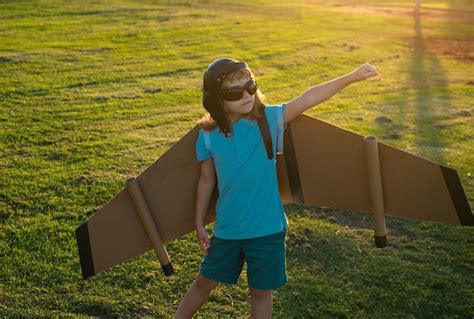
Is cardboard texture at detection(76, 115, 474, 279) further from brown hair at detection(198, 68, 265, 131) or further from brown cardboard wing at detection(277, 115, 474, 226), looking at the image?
brown hair at detection(198, 68, 265, 131)

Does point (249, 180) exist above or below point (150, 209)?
above

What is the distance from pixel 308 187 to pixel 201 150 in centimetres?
85

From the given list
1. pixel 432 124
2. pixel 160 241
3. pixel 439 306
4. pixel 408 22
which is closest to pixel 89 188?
pixel 160 241

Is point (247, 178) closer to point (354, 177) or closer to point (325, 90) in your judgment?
point (325, 90)

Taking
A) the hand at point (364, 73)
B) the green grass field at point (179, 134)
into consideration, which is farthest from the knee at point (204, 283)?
the hand at point (364, 73)

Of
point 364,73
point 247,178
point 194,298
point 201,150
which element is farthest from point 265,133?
point 194,298

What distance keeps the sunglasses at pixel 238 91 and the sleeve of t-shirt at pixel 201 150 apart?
348 millimetres

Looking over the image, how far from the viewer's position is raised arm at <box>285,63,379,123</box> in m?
3.37

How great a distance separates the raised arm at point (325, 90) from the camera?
337cm

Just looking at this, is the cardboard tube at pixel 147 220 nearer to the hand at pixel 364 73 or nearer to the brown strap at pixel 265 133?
the brown strap at pixel 265 133

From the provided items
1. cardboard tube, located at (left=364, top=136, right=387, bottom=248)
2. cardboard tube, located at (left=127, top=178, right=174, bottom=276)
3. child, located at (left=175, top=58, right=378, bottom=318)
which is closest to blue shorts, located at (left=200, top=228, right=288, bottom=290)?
child, located at (left=175, top=58, right=378, bottom=318)

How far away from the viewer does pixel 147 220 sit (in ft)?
12.3

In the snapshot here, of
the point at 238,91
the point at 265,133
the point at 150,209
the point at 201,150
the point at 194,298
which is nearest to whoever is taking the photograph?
the point at 238,91

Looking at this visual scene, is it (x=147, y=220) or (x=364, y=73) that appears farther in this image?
(x=147, y=220)
